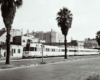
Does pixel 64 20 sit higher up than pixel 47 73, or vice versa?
pixel 64 20

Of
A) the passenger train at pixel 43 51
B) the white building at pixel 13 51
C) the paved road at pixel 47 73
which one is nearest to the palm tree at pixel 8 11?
the paved road at pixel 47 73

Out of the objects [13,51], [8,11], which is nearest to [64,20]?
[13,51]

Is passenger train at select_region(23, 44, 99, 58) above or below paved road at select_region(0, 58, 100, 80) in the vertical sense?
above

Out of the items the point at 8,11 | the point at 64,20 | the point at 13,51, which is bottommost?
the point at 13,51

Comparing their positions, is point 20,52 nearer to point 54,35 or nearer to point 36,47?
point 36,47

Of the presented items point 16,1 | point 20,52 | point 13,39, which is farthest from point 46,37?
point 16,1

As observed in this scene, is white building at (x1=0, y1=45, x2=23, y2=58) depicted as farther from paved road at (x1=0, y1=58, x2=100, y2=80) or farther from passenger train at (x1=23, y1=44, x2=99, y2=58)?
paved road at (x1=0, y1=58, x2=100, y2=80)

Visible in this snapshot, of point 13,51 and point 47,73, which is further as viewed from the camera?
point 13,51

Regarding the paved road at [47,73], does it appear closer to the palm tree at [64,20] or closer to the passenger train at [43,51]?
the passenger train at [43,51]

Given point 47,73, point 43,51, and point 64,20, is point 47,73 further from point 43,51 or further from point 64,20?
point 43,51

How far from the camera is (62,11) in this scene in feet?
141

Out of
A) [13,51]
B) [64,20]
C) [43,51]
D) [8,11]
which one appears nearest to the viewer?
[8,11]

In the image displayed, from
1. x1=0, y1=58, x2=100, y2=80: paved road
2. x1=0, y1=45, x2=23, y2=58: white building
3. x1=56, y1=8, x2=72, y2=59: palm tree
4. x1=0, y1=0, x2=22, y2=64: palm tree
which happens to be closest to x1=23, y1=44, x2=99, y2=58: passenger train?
x1=0, y1=45, x2=23, y2=58: white building

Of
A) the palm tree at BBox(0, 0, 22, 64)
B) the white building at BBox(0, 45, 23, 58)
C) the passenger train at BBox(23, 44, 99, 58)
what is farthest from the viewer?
the white building at BBox(0, 45, 23, 58)
